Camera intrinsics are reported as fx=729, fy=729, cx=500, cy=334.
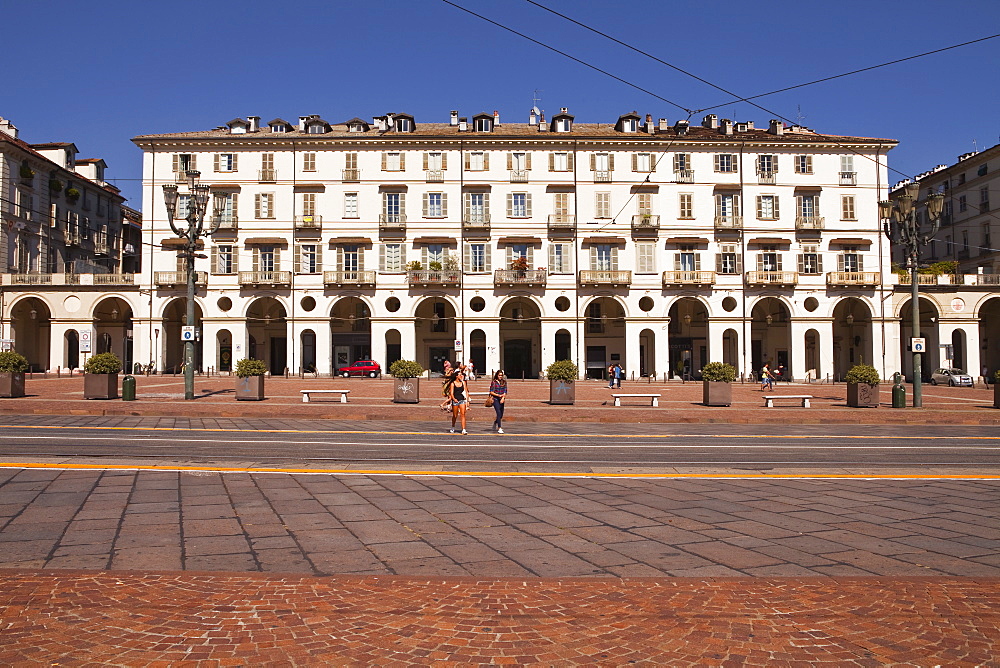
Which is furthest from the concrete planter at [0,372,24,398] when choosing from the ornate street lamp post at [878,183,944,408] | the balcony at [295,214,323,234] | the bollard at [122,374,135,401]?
the ornate street lamp post at [878,183,944,408]

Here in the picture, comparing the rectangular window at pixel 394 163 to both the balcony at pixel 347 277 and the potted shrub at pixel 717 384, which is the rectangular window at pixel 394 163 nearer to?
the balcony at pixel 347 277

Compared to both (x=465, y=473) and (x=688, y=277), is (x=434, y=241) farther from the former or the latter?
(x=465, y=473)

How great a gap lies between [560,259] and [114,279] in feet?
97.2

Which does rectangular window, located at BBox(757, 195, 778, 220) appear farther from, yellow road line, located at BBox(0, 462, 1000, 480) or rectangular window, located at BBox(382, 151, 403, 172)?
yellow road line, located at BBox(0, 462, 1000, 480)

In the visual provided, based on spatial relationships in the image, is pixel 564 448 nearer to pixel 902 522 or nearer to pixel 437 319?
pixel 902 522

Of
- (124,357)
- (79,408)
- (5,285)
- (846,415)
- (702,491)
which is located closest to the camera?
(702,491)

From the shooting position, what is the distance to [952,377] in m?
45.2

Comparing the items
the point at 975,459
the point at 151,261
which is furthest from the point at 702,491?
the point at 151,261

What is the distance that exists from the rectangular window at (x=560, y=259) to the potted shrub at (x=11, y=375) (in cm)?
3064

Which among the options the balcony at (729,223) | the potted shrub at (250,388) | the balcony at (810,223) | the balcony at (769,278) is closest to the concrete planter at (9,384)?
the potted shrub at (250,388)

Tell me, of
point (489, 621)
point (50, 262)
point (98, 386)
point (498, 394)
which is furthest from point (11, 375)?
point (50, 262)

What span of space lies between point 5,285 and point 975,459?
52736 millimetres

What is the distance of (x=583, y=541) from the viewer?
20.1 ft

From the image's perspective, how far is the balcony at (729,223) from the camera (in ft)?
159
